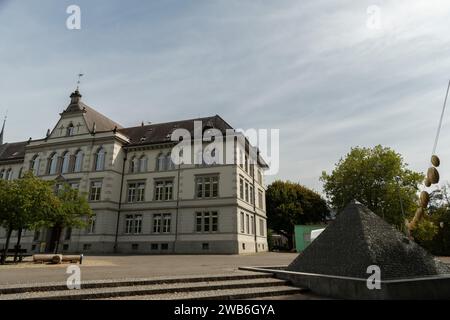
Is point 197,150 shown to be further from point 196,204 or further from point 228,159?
point 196,204

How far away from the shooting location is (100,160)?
113 ft

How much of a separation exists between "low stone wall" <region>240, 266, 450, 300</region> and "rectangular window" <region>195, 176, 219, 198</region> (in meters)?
22.6

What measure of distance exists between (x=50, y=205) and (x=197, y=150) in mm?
16272

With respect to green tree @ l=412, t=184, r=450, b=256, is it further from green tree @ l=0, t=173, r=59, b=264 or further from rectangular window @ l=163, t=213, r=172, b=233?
green tree @ l=0, t=173, r=59, b=264

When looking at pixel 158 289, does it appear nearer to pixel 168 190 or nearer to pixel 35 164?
pixel 168 190

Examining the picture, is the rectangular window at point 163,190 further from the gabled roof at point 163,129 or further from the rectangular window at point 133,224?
the gabled roof at point 163,129

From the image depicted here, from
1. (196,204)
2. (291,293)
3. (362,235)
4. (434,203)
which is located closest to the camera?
(291,293)

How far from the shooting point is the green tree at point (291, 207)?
154 ft

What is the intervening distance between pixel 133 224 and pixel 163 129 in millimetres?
11745

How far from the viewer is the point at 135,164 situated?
35344mm

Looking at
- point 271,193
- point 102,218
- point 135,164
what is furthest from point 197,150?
point 271,193

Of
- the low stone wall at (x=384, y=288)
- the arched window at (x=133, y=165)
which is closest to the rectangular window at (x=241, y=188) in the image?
the arched window at (x=133, y=165)

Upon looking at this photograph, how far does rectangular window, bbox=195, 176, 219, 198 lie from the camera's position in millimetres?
31250
